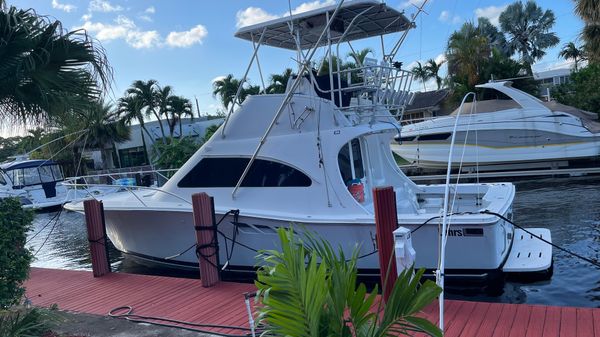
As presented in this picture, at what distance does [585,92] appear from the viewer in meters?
24.8

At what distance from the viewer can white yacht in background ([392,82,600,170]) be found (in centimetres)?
1831

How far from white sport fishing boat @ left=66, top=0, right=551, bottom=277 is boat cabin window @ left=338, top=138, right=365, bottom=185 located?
18 mm

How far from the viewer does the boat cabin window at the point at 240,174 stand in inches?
286

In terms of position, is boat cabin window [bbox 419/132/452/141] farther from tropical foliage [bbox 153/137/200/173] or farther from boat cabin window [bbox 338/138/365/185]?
boat cabin window [bbox 338/138/365/185]

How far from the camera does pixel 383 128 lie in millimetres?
7746

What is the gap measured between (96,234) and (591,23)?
18.9 m

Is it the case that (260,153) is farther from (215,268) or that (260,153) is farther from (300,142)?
(215,268)

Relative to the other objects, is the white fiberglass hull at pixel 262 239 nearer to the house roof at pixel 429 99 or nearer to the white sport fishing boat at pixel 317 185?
the white sport fishing boat at pixel 317 185

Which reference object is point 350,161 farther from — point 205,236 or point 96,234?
point 96,234

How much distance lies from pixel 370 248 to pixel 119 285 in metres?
A: 3.70

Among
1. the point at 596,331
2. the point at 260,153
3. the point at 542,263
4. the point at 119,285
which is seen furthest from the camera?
the point at 260,153

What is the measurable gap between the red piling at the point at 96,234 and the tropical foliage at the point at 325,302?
5.57 m

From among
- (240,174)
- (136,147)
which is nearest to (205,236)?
(240,174)

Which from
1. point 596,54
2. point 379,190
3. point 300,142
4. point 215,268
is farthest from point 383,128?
point 596,54
